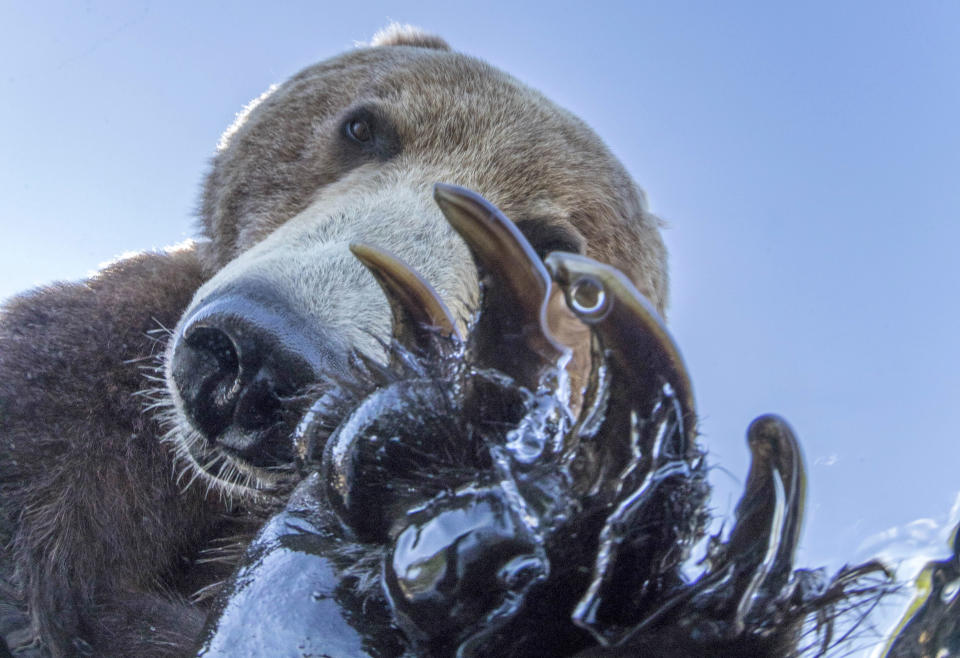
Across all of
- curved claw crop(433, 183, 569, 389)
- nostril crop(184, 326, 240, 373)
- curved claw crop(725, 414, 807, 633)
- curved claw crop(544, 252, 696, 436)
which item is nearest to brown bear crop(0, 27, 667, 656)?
nostril crop(184, 326, 240, 373)

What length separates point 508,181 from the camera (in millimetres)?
2748

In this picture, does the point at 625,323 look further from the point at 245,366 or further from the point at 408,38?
the point at 408,38

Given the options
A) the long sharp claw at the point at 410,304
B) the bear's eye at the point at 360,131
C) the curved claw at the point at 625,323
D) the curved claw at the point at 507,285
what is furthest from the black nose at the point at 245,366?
the bear's eye at the point at 360,131

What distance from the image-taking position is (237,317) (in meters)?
1.47

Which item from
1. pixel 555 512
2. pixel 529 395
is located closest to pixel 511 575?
pixel 555 512

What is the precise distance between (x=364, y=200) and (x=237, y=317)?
37.4 inches

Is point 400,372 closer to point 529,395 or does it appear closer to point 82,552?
point 529,395

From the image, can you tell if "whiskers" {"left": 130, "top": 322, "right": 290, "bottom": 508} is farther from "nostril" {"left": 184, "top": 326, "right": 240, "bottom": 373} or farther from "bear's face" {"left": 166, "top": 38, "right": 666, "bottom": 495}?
"nostril" {"left": 184, "top": 326, "right": 240, "bottom": 373}

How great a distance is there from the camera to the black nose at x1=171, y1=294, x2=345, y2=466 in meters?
1.40

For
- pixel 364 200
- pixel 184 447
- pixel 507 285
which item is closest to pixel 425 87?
pixel 364 200

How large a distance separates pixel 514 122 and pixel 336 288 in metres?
1.45

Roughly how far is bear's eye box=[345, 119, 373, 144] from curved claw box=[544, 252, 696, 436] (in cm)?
210

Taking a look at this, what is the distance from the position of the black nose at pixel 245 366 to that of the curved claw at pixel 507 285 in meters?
0.58

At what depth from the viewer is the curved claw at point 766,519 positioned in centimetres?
77
